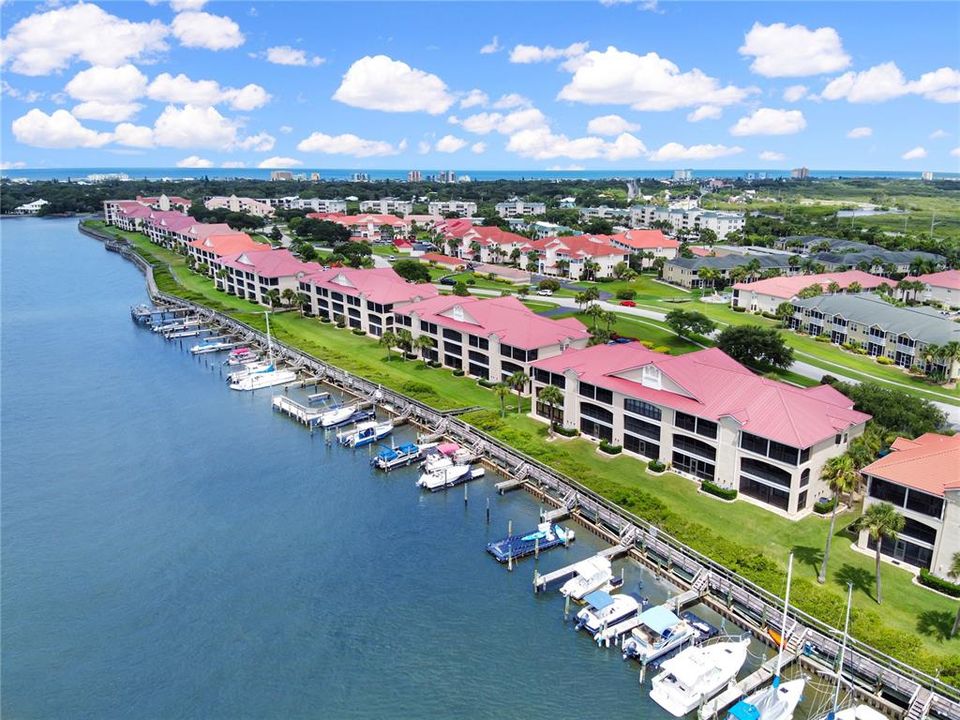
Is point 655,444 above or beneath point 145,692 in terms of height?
above

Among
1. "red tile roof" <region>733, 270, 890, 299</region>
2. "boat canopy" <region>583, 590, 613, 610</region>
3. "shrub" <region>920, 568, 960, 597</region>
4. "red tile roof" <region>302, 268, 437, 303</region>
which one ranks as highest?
"red tile roof" <region>302, 268, 437, 303</region>

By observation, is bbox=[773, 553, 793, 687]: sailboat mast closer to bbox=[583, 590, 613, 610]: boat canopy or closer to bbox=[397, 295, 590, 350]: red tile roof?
bbox=[583, 590, 613, 610]: boat canopy

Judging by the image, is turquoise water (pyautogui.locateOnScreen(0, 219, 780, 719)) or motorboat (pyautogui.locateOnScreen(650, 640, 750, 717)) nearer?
motorboat (pyautogui.locateOnScreen(650, 640, 750, 717))

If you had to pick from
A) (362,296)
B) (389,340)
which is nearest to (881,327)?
(389,340)

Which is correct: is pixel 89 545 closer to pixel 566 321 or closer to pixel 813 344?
A: pixel 566 321

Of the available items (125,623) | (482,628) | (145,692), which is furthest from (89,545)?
(482,628)

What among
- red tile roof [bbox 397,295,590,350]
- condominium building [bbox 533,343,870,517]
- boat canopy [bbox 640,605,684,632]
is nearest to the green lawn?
condominium building [bbox 533,343,870,517]

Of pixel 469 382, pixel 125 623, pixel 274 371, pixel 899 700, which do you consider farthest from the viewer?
pixel 274 371

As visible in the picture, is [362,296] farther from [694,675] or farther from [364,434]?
[694,675]
